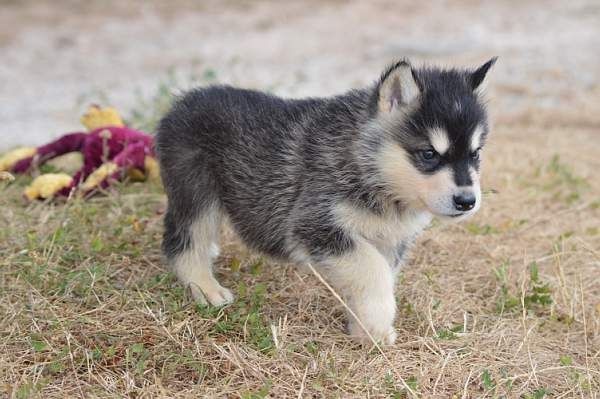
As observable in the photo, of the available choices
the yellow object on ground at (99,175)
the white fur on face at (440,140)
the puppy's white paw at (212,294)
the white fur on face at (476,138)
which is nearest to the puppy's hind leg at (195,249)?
the puppy's white paw at (212,294)

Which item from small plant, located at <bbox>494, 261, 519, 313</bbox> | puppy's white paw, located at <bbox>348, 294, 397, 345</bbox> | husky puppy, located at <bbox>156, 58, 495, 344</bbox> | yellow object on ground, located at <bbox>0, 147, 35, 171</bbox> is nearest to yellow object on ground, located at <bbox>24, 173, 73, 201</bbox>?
yellow object on ground, located at <bbox>0, 147, 35, 171</bbox>

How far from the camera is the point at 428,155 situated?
13.8 ft

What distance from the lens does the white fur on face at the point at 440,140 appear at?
415 centimetres

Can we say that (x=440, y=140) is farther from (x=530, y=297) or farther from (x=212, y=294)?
(x=212, y=294)

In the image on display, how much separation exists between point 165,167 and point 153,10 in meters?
11.8

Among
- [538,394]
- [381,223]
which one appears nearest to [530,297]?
[538,394]

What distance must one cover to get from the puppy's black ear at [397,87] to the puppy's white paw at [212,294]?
1.51 m

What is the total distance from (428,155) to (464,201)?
32 cm

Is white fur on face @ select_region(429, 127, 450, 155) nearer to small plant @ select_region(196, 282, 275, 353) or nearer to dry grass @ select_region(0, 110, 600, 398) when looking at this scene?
dry grass @ select_region(0, 110, 600, 398)

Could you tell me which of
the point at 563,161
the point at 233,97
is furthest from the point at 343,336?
the point at 563,161

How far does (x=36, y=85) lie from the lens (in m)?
11.8

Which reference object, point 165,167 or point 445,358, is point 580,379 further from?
point 165,167

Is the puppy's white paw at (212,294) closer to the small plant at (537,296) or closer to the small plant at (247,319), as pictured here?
the small plant at (247,319)

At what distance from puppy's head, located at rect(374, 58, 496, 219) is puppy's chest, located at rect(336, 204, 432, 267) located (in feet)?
0.53
